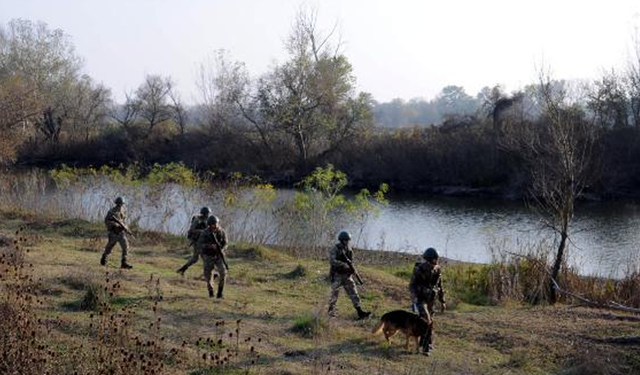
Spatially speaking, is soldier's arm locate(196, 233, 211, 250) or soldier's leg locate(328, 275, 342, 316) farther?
soldier's arm locate(196, 233, 211, 250)

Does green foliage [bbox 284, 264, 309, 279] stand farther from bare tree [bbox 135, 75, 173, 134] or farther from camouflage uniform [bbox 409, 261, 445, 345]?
bare tree [bbox 135, 75, 173, 134]

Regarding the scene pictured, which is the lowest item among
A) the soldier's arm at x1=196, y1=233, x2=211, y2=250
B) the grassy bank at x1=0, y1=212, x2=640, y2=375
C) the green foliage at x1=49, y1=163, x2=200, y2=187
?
the grassy bank at x1=0, y1=212, x2=640, y2=375

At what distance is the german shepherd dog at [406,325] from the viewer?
10.7m

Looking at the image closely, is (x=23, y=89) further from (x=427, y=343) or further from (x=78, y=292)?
(x=427, y=343)

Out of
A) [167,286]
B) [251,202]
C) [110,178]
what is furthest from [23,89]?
[167,286]

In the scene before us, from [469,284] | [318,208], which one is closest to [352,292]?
[469,284]

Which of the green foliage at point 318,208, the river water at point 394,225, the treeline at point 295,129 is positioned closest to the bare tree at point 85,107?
the treeline at point 295,129

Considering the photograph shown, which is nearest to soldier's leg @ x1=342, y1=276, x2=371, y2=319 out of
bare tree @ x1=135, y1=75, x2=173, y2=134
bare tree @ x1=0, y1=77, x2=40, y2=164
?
bare tree @ x1=0, y1=77, x2=40, y2=164

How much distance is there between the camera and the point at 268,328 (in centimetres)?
1152

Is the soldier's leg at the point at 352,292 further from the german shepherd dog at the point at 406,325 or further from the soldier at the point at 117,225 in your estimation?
the soldier at the point at 117,225

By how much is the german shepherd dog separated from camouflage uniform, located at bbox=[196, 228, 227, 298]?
4.01 meters

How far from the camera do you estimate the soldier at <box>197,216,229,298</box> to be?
44.2ft

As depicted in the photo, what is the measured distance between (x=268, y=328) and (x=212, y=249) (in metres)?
2.64

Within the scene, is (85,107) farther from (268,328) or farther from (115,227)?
(268,328)
